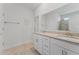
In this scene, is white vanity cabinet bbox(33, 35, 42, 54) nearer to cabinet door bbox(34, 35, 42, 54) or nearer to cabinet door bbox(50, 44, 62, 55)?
cabinet door bbox(34, 35, 42, 54)

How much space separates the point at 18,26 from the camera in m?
1.93

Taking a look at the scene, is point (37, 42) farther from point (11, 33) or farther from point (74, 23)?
point (74, 23)

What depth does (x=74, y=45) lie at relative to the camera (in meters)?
1.52

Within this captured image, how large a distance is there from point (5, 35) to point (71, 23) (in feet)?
3.48

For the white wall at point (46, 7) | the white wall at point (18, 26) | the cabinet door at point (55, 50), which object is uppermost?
the white wall at point (46, 7)

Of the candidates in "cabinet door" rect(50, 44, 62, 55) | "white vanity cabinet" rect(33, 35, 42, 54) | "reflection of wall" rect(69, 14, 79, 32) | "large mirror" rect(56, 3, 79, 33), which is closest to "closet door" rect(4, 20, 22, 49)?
"white vanity cabinet" rect(33, 35, 42, 54)

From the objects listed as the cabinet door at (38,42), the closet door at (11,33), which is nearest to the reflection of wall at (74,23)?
the cabinet door at (38,42)

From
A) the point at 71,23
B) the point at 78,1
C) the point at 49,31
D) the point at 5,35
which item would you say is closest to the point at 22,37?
the point at 5,35

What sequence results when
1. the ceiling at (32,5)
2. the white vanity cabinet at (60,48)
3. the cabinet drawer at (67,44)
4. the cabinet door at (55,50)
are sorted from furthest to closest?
the ceiling at (32,5) < the cabinet door at (55,50) < the white vanity cabinet at (60,48) < the cabinet drawer at (67,44)

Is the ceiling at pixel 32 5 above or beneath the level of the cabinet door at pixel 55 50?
above

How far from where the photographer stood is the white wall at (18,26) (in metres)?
1.88

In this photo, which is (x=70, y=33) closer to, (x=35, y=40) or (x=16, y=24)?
(x=35, y=40)

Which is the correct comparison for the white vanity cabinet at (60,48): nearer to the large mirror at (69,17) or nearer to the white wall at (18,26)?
the large mirror at (69,17)

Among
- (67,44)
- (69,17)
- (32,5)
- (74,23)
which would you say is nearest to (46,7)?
(32,5)
